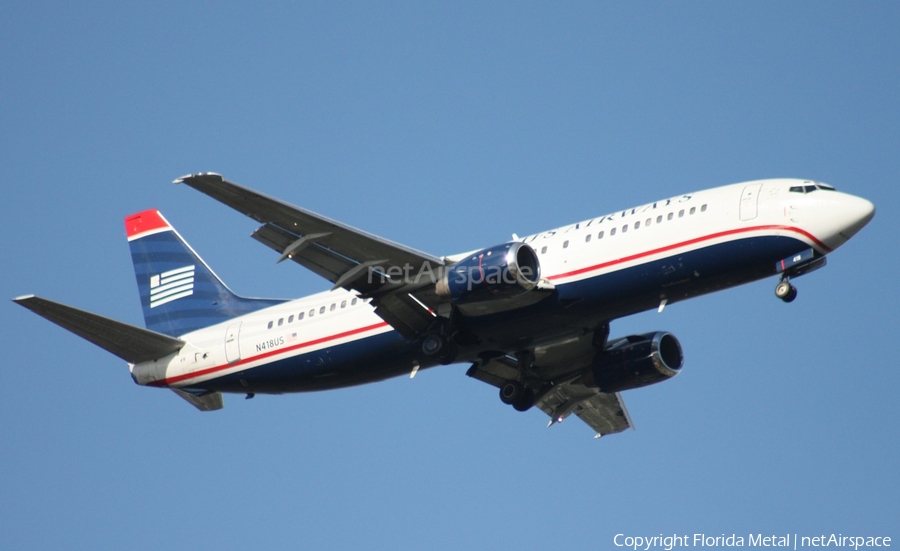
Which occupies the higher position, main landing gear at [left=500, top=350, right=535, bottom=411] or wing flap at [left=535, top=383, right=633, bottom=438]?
wing flap at [left=535, top=383, right=633, bottom=438]

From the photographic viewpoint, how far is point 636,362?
39.6 metres

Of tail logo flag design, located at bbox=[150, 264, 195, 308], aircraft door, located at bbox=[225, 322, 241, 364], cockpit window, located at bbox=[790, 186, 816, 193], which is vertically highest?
cockpit window, located at bbox=[790, 186, 816, 193]

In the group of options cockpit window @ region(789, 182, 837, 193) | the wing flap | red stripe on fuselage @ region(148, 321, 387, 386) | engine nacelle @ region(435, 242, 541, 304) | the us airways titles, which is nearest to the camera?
engine nacelle @ region(435, 242, 541, 304)

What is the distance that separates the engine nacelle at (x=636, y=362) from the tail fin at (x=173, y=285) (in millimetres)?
11016

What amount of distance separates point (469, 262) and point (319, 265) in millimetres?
4293

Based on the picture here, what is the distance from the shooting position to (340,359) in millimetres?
37750

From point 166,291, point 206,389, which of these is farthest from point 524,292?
point 166,291

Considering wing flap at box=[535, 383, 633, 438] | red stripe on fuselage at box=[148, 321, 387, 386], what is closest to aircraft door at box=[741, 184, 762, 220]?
wing flap at box=[535, 383, 633, 438]

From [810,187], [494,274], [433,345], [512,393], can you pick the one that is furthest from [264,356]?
[810,187]

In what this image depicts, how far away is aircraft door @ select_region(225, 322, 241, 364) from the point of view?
39.7 metres

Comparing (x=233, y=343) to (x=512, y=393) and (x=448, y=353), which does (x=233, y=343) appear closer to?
(x=448, y=353)

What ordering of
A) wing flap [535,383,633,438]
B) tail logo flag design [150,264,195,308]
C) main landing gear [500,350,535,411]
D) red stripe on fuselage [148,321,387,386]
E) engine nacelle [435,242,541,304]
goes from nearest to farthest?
engine nacelle [435,242,541,304], red stripe on fuselage [148,321,387,386], main landing gear [500,350,535,411], wing flap [535,383,633,438], tail logo flag design [150,264,195,308]

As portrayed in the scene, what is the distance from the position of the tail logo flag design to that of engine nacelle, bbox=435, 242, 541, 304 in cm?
1280

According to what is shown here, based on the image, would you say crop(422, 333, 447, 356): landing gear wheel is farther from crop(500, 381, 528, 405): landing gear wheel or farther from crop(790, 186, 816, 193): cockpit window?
crop(790, 186, 816, 193): cockpit window
